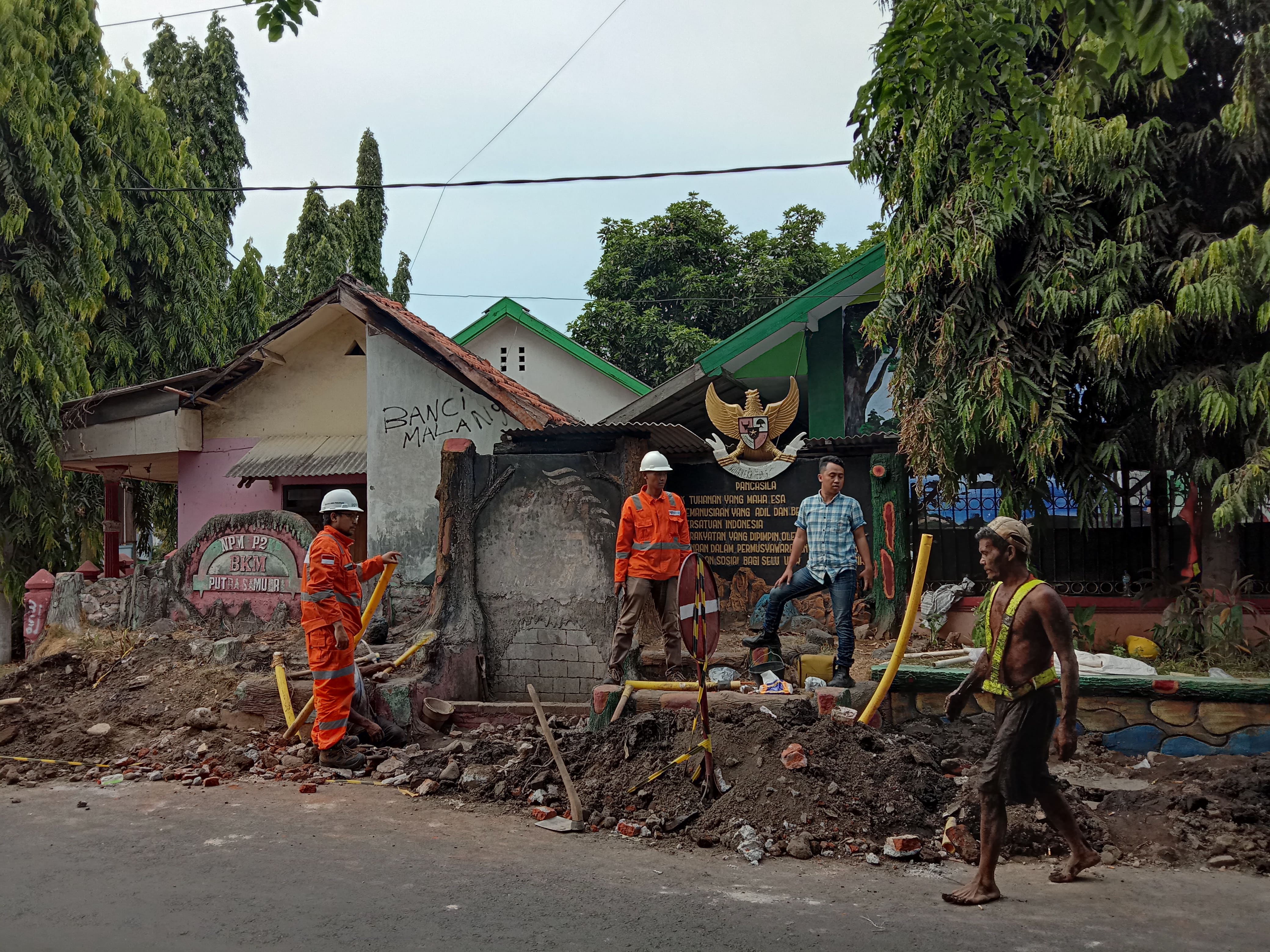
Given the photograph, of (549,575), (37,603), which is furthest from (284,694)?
(37,603)

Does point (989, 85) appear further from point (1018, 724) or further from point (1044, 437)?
point (1044, 437)

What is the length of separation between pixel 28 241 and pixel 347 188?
446cm

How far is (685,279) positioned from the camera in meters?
26.5

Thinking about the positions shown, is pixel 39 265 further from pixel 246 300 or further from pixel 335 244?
pixel 335 244

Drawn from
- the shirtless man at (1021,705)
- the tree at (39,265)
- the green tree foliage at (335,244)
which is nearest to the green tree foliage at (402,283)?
the green tree foliage at (335,244)

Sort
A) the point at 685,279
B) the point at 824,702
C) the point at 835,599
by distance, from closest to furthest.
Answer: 1. the point at 824,702
2. the point at 835,599
3. the point at 685,279

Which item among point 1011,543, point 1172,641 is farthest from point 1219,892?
point 1172,641

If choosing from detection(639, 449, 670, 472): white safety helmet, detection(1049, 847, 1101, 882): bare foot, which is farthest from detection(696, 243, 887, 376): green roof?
detection(1049, 847, 1101, 882): bare foot

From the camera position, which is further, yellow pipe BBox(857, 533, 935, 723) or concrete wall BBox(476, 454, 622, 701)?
concrete wall BBox(476, 454, 622, 701)

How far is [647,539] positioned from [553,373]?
14114 mm

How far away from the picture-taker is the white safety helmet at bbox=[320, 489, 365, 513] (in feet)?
26.2

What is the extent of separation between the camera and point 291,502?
1588 centimetres

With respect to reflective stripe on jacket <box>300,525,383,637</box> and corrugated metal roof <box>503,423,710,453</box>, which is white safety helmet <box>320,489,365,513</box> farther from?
corrugated metal roof <box>503,423,710,453</box>

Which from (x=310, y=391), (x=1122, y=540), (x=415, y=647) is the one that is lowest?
(x=415, y=647)
